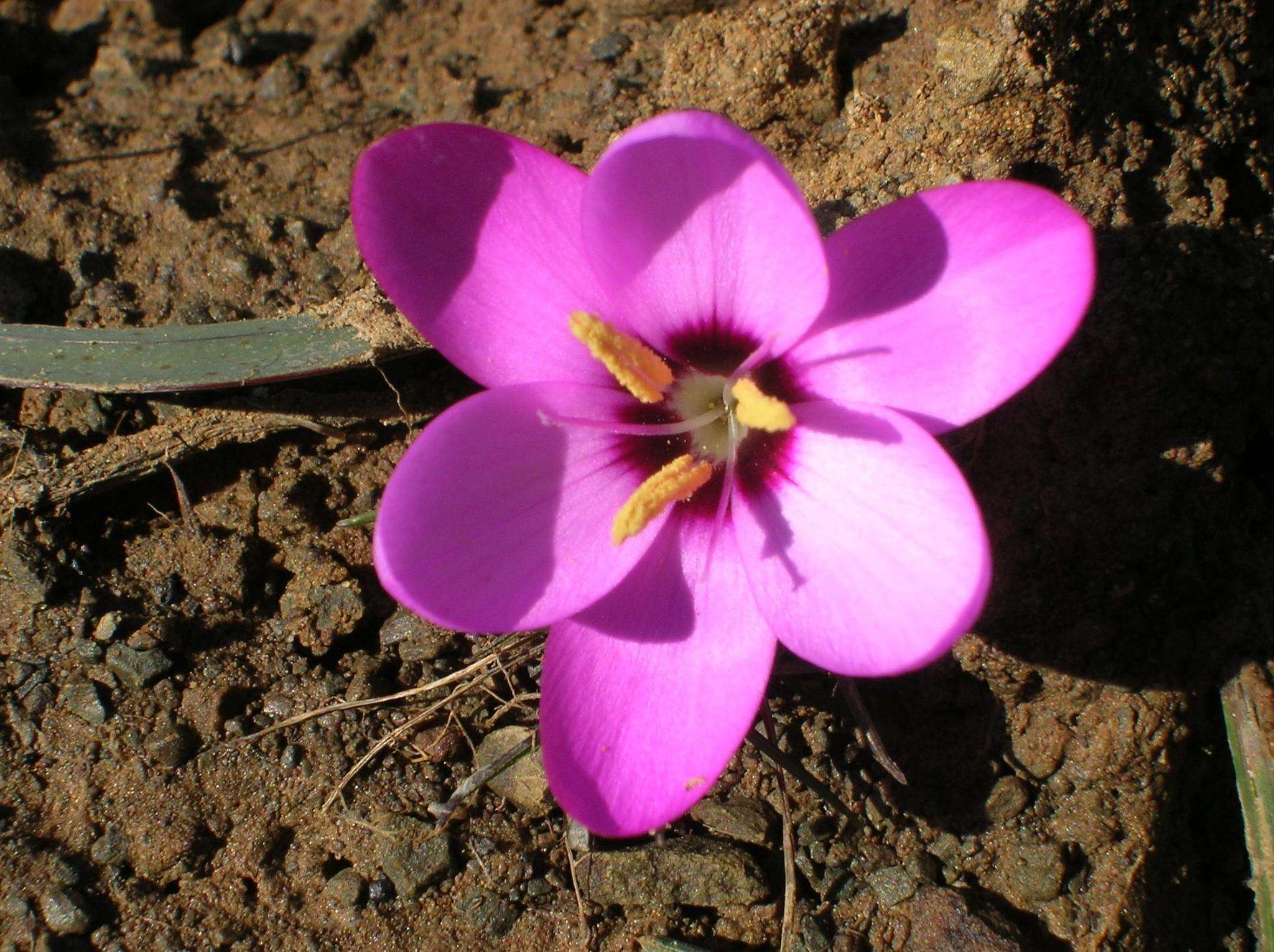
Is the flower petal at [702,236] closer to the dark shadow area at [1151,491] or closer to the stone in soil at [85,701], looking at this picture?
the dark shadow area at [1151,491]

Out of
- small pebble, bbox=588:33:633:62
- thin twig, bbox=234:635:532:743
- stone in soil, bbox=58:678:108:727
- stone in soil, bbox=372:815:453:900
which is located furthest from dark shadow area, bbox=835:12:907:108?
stone in soil, bbox=58:678:108:727

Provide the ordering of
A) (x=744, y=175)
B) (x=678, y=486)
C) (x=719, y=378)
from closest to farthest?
(x=744, y=175)
(x=678, y=486)
(x=719, y=378)

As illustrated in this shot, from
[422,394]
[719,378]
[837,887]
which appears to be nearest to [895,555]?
[719,378]

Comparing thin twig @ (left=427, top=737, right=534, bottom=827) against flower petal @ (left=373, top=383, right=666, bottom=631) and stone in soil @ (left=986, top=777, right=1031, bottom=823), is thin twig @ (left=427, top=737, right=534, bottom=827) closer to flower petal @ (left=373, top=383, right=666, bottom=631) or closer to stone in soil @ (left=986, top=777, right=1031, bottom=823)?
flower petal @ (left=373, top=383, right=666, bottom=631)

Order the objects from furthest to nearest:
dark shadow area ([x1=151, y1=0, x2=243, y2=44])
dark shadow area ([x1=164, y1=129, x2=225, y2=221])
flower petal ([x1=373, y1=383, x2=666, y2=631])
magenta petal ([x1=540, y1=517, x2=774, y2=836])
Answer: dark shadow area ([x1=151, y1=0, x2=243, y2=44]) < dark shadow area ([x1=164, y1=129, x2=225, y2=221]) < magenta petal ([x1=540, y1=517, x2=774, y2=836]) < flower petal ([x1=373, y1=383, x2=666, y2=631])

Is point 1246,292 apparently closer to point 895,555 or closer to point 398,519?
point 895,555

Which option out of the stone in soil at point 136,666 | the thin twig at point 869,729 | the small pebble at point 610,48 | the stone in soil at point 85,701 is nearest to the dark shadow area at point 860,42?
the small pebble at point 610,48

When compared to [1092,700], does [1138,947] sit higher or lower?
lower
